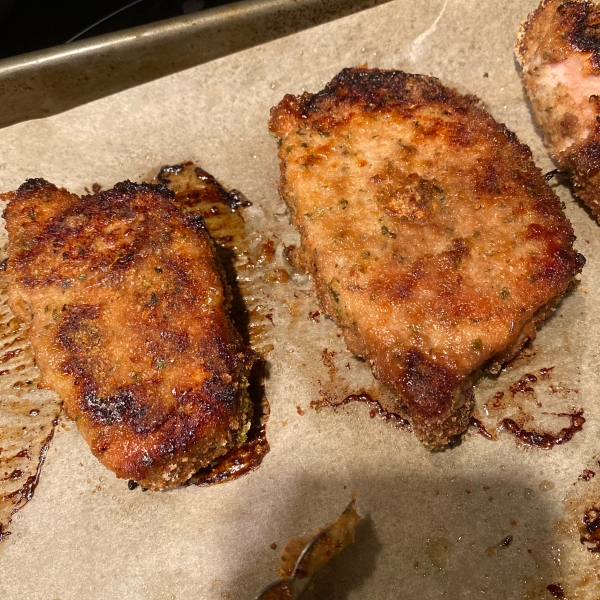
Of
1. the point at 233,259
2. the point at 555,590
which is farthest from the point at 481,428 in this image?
the point at 233,259

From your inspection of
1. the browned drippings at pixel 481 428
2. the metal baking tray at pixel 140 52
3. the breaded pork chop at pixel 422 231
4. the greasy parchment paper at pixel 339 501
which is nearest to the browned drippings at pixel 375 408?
the greasy parchment paper at pixel 339 501

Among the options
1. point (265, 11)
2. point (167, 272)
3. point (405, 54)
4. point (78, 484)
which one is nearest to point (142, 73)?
point (265, 11)

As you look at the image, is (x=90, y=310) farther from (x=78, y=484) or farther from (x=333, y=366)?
(x=333, y=366)

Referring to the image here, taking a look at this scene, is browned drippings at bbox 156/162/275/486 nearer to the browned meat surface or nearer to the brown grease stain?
the brown grease stain

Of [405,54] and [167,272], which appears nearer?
[167,272]

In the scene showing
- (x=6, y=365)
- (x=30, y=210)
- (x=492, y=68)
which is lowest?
(x=6, y=365)
